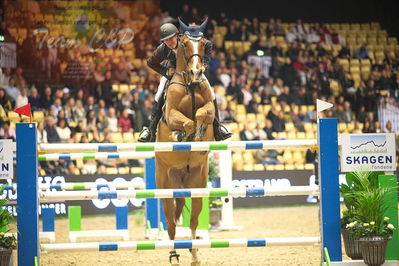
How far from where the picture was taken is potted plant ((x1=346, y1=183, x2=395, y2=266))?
4.89 meters

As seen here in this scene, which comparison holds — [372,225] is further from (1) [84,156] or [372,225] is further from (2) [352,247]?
(1) [84,156]

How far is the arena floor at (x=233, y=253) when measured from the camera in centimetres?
669

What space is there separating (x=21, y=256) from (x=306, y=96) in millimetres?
13133

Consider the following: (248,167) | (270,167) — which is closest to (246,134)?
(248,167)

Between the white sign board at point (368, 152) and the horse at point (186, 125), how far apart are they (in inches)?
60.7

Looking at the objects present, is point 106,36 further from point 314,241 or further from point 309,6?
point 314,241

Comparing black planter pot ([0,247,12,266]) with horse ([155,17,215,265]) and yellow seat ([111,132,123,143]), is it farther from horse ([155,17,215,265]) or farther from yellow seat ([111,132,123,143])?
yellow seat ([111,132,123,143])

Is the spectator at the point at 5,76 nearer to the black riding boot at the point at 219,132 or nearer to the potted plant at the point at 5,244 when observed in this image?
the black riding boot at the point at 219,132

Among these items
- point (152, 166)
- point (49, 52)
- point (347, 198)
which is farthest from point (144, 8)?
point (347, 198)

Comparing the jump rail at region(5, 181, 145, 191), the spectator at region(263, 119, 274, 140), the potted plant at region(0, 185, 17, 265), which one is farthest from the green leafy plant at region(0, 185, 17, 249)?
the spectator at region(263, 119, 274, 140)

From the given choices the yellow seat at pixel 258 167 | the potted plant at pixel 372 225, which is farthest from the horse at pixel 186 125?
the yellow seat at pixel 258 167

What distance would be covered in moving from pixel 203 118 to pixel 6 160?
1.92 meters

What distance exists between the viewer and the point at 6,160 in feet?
16.5

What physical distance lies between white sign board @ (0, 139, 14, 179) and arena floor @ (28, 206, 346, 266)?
197 centimetres
